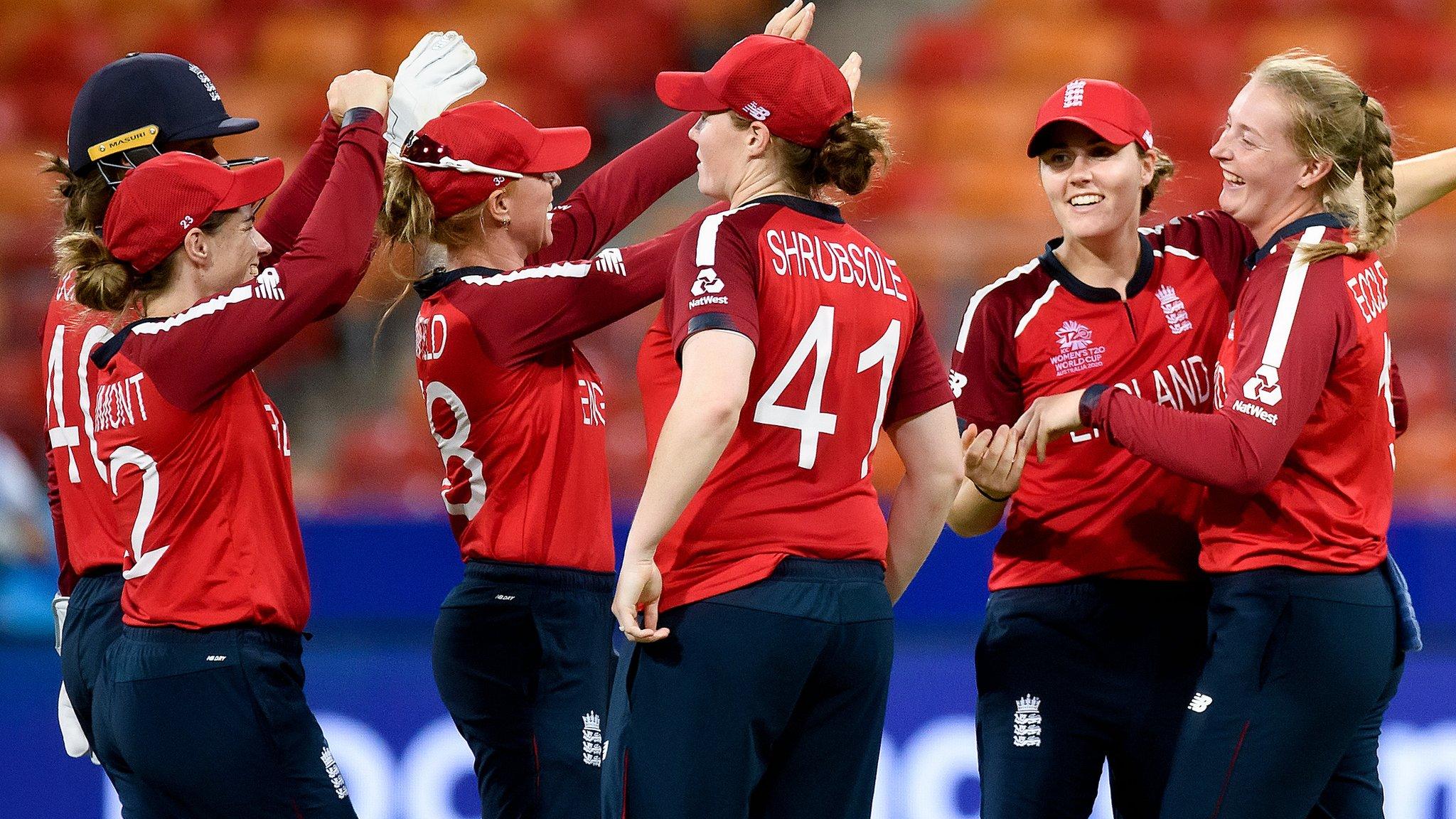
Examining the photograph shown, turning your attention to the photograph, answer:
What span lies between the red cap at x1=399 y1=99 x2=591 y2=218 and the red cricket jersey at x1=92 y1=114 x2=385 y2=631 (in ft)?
0.90

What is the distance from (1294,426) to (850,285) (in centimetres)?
91

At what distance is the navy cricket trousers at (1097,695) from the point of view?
3.49 meters

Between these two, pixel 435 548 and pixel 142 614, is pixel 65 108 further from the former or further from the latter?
pixel 142 614

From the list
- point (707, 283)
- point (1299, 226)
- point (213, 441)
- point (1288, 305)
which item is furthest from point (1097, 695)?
point (213, 441)

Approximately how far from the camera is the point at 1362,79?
9.50m

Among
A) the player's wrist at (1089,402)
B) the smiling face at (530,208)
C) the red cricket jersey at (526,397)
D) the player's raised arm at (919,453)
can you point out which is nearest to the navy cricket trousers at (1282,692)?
the player's wrist at (1089,402)

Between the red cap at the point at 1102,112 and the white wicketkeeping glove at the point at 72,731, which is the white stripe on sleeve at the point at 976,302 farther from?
the white wicketkeeping glove at the point at 72,731

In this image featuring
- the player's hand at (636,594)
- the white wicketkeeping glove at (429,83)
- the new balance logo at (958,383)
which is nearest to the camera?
the player's hand at (636,594)

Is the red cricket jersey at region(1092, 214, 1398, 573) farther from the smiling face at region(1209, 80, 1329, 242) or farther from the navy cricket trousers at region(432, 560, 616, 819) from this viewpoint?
the navy cricket trousers at region(432, 560, 616, 819)

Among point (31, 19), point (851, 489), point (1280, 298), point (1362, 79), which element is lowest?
point (851, 489)

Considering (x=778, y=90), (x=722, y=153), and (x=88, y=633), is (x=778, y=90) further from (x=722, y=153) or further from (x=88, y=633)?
(x=88, y=633)

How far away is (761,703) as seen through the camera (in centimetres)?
285

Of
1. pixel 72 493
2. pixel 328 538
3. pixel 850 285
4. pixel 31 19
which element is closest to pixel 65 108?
pixel 31 19

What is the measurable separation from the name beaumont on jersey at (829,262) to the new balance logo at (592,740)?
1.17 meters
